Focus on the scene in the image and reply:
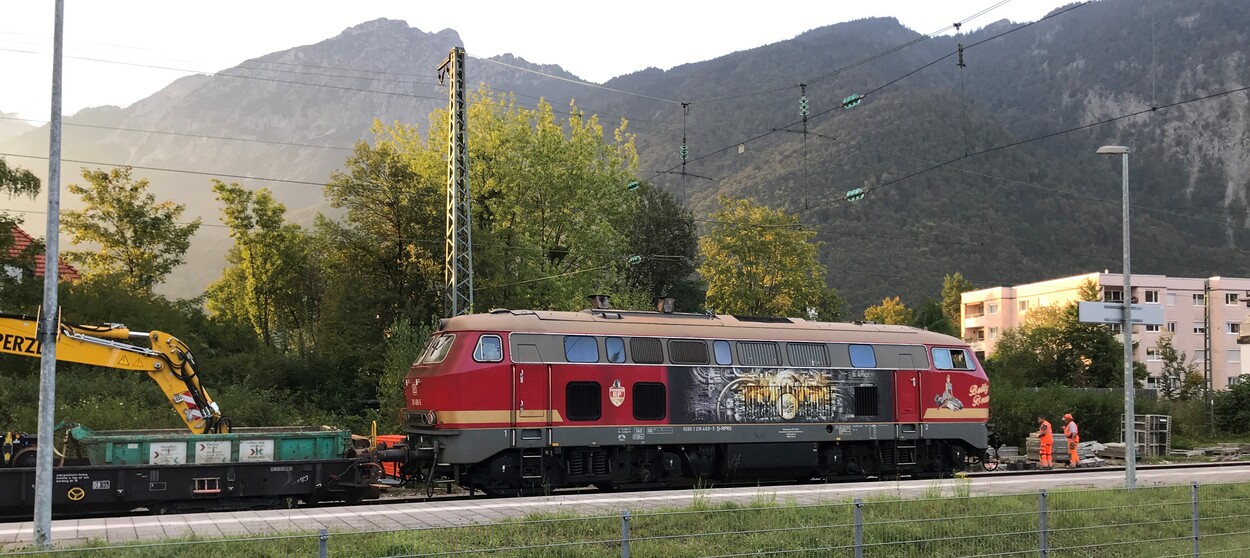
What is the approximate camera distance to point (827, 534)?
13.1 meters

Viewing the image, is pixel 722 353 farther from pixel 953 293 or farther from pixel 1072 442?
pixel 953 293

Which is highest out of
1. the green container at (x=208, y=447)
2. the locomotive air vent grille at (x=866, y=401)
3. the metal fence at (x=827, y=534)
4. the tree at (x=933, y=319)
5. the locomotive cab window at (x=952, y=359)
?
the tree at (x=933, y=319)

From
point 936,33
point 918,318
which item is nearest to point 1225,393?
point 936,33

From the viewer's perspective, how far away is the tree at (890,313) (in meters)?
96.5

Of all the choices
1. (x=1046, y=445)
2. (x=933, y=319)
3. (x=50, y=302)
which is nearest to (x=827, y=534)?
(x=50, y=302)

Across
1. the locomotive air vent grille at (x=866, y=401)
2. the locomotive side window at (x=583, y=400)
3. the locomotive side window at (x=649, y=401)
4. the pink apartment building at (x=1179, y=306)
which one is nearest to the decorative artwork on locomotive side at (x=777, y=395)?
the locomotive air vent grille at (x=866, y=401)

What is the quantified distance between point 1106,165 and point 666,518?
406 ft

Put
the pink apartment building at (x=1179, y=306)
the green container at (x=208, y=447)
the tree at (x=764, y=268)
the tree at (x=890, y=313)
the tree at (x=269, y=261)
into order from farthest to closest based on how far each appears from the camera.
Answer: the tree at (x=890, y=313) < the pink apartment building at (x=1179, y=306) < the tree at (x=764, y=268) < the tree at (x=269, y=261) < the green container at (x=208, y=447)

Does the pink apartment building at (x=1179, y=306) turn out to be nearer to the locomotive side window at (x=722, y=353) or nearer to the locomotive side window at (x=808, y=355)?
the locomotive side window at (x=808, y=355)

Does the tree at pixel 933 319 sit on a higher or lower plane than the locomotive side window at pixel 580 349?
higher

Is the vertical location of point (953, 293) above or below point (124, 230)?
above

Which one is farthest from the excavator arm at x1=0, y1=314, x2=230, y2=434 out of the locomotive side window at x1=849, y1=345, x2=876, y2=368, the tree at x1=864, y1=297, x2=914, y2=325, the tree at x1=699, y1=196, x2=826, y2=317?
the tree at x1=864, y1=297, x2=914, y2=325

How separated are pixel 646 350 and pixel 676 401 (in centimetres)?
124

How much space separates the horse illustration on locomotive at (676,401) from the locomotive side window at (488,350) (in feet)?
0.08
